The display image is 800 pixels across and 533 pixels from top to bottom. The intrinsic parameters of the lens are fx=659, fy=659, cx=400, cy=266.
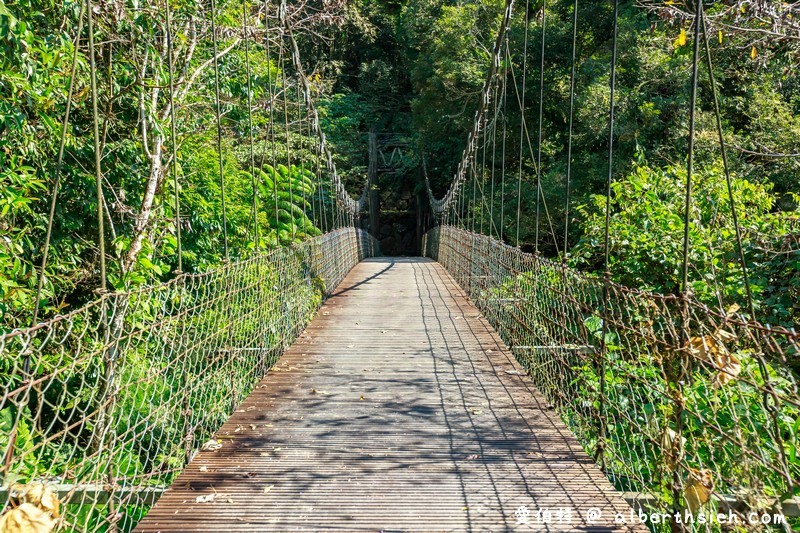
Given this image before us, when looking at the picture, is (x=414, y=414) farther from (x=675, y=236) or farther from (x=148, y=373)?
(x=675, y=236)

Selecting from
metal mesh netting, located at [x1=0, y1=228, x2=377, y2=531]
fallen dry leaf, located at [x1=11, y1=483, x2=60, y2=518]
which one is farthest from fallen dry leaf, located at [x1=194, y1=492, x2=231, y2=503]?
fallen dry leaf, located at [x1=11, y1=483, x2=60, y2=518]

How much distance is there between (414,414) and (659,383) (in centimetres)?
109

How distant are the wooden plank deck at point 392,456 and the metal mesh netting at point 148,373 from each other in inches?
6.0

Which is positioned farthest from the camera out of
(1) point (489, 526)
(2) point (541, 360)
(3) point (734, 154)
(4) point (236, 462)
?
(3) point (734, 154)

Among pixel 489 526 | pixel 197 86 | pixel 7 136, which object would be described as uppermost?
pixel 197 86

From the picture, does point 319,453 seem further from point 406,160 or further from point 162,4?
point 406,160

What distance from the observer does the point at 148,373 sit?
7.06 feet

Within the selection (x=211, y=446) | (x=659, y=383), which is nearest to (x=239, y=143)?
(x=211, y=446)

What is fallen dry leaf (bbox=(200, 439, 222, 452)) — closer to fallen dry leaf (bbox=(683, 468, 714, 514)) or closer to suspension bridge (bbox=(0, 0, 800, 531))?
suspension bridge (bbox=(0, 0, 800, 531))

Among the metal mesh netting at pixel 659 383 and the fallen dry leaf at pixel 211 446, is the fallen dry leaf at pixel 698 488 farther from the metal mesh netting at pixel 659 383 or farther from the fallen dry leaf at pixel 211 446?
the fallen dry leaf at pixel 211 446

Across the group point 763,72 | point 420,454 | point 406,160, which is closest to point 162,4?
point 420,454

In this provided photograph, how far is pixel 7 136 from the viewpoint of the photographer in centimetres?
378

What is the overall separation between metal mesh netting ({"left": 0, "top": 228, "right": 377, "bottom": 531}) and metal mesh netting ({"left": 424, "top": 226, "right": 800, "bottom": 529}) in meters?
1.48

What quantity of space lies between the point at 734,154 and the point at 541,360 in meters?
6.53
